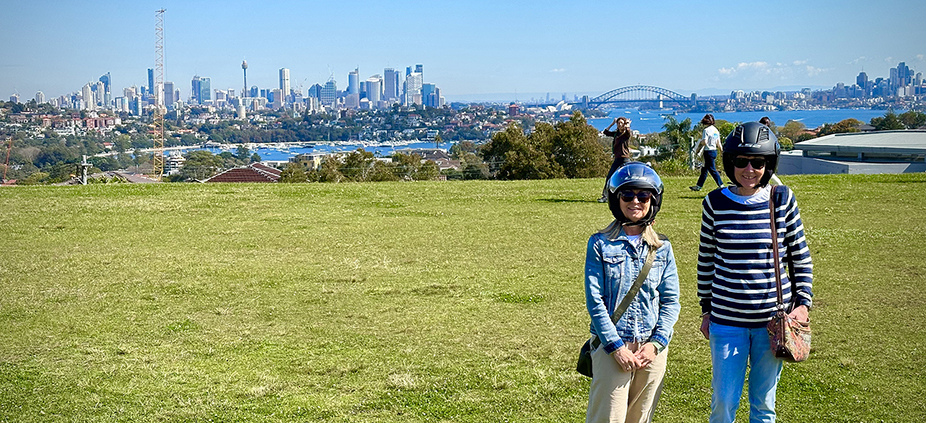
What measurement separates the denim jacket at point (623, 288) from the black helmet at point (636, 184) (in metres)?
0.13

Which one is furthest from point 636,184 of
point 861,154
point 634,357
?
point 861,154

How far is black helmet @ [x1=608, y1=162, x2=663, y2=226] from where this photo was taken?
4.43 meters

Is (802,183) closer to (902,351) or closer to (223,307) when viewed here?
(902,351)

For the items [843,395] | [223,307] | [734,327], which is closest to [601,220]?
[223,307]

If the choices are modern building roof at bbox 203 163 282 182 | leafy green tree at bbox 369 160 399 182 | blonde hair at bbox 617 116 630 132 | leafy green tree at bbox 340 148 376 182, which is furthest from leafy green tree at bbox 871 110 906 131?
blonde hair at bbox 617 116 630 132

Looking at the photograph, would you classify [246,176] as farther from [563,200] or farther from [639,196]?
[639,196]

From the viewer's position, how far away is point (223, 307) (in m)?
9.81

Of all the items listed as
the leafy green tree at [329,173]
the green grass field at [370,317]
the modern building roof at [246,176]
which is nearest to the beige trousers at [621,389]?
the green grass field at [370,317]

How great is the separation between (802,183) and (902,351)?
52.5 ft

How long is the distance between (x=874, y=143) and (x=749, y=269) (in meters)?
48.7

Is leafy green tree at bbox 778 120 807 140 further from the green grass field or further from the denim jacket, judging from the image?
the denim jacket

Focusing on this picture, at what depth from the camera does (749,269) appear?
4523mm

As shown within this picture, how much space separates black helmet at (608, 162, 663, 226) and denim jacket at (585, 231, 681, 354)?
134 mm

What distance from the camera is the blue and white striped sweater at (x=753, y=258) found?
4.50 meters
